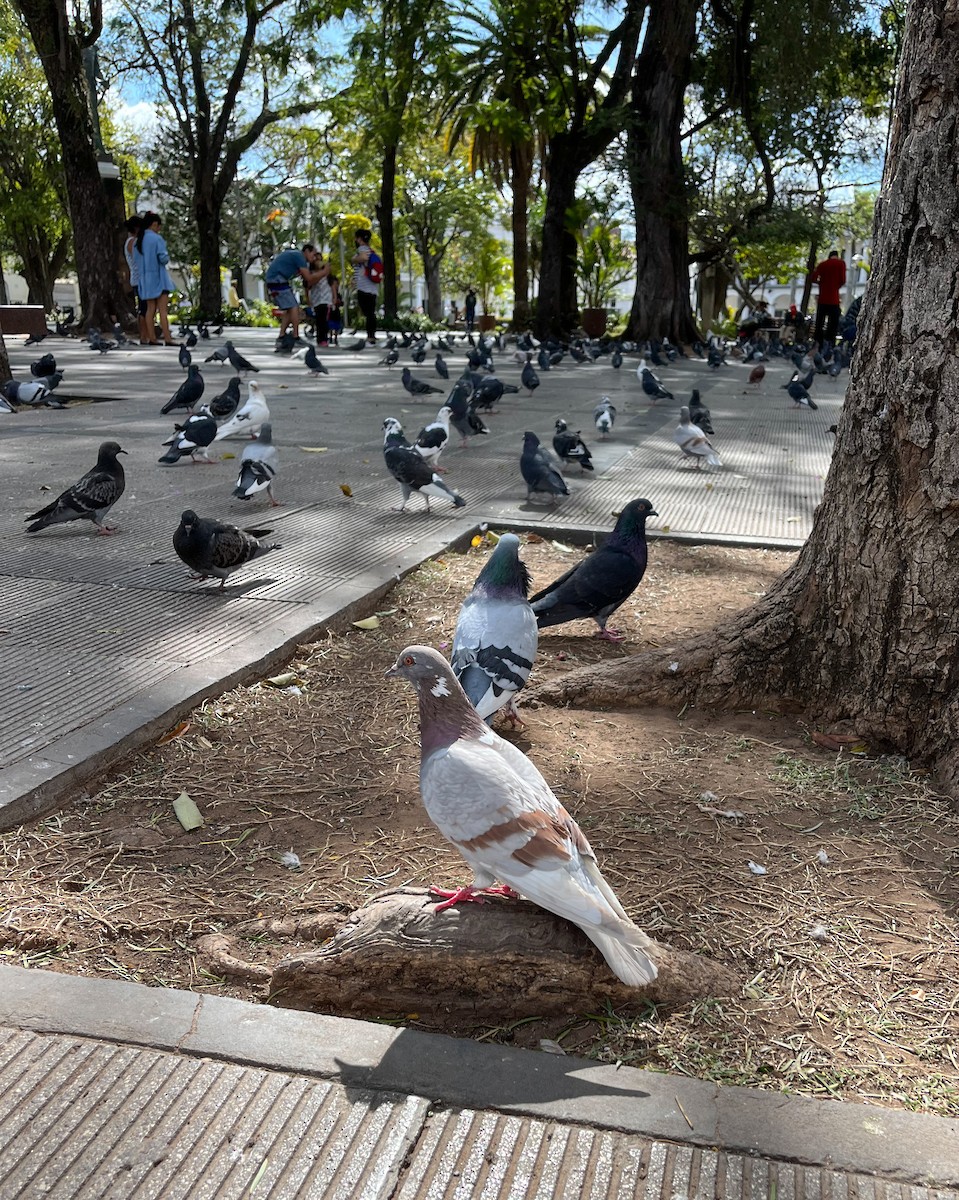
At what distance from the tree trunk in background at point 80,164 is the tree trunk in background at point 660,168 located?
1141 centimetres

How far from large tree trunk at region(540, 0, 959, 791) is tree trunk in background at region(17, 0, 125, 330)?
64.7ft

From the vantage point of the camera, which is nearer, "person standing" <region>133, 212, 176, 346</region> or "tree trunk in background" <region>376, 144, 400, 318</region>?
"person standing" <region>133, 212, 176, 346</region>

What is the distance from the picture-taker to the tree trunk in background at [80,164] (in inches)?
727

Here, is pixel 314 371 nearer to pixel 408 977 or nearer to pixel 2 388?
pixel 2 388

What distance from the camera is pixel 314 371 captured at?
17.5 m

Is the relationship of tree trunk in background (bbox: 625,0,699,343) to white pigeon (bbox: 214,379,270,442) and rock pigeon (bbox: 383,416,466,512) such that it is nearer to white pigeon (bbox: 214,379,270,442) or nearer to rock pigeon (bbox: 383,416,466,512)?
white pigeon (bbox: 214,379,270,442)

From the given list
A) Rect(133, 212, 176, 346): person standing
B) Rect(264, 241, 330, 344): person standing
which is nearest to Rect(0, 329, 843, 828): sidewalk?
Rect(133, 212, 176, 346): person standing

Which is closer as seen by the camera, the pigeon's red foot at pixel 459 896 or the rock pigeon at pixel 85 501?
the pigeon's red foot at pixel 459 896

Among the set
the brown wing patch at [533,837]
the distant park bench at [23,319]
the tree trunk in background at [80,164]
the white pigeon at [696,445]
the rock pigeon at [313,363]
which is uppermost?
the tree trunk in background at [80,164]

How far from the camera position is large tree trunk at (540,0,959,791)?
3.27 meters

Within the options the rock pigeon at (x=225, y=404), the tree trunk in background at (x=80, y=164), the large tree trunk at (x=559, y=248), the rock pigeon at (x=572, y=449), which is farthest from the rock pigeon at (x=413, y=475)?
the large tree trunk at (x=559, y=248)

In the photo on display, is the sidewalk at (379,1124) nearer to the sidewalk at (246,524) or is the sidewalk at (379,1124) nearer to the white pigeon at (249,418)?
the sidewalk at (246,524)

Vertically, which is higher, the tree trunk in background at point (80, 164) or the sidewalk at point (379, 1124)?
the tree trunk in background at point (80, 164)

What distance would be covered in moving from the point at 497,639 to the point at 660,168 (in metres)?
21.5
